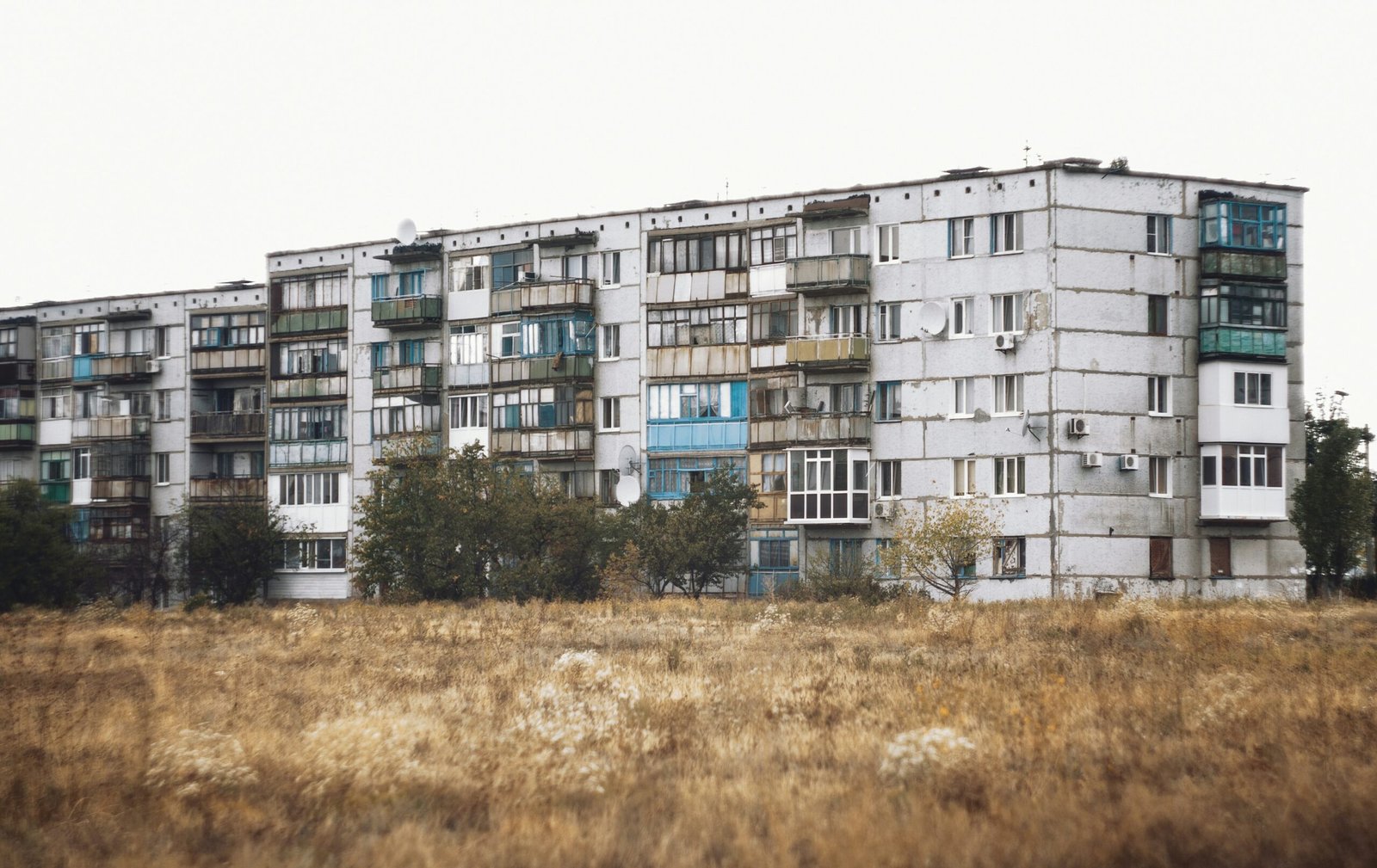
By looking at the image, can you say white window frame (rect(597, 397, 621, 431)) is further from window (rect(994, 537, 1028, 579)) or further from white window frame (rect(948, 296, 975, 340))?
window (rect(994, 537, 1028, 579))

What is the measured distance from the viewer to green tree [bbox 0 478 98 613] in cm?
5000

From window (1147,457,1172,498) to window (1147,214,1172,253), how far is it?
7.50 m

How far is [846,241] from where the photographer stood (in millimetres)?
51125

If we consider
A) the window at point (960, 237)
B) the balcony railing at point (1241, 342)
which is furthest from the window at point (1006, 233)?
the balcony railing at point (1241, 342)

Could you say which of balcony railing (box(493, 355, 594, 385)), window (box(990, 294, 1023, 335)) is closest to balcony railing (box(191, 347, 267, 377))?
balcony railing (box(493, 355, 594, 385))

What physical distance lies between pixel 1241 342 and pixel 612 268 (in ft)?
80.2

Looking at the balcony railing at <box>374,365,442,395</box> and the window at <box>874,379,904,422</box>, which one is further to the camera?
the balcony railing at <box>374,365,442,395</box>

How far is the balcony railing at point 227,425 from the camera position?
6544 cm

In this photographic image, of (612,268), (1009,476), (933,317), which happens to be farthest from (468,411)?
(1009,476)

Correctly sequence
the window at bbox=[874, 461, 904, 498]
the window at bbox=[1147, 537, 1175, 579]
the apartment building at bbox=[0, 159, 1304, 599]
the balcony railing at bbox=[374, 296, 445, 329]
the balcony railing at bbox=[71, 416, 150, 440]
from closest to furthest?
the window at bbox=[1147, 537, 1175, 579] → the apartment building at bbox=[0, 159, 1304, 599] → the window at bbox=[874, 461, 904, 498] → the balcony railing at bbox=[374, 296, 445, 329] → the balcony railing at bbox=[71, 416, 150, 440]

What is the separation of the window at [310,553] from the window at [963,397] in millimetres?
28847

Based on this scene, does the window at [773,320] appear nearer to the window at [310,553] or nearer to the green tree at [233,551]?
the window at [310,553]

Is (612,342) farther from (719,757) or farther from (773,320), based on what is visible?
(719,757)

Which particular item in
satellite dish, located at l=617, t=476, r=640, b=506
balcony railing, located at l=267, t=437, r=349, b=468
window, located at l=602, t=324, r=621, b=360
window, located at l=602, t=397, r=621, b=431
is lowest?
satellite dish, located at l=617, t=476, r=640, b=506
